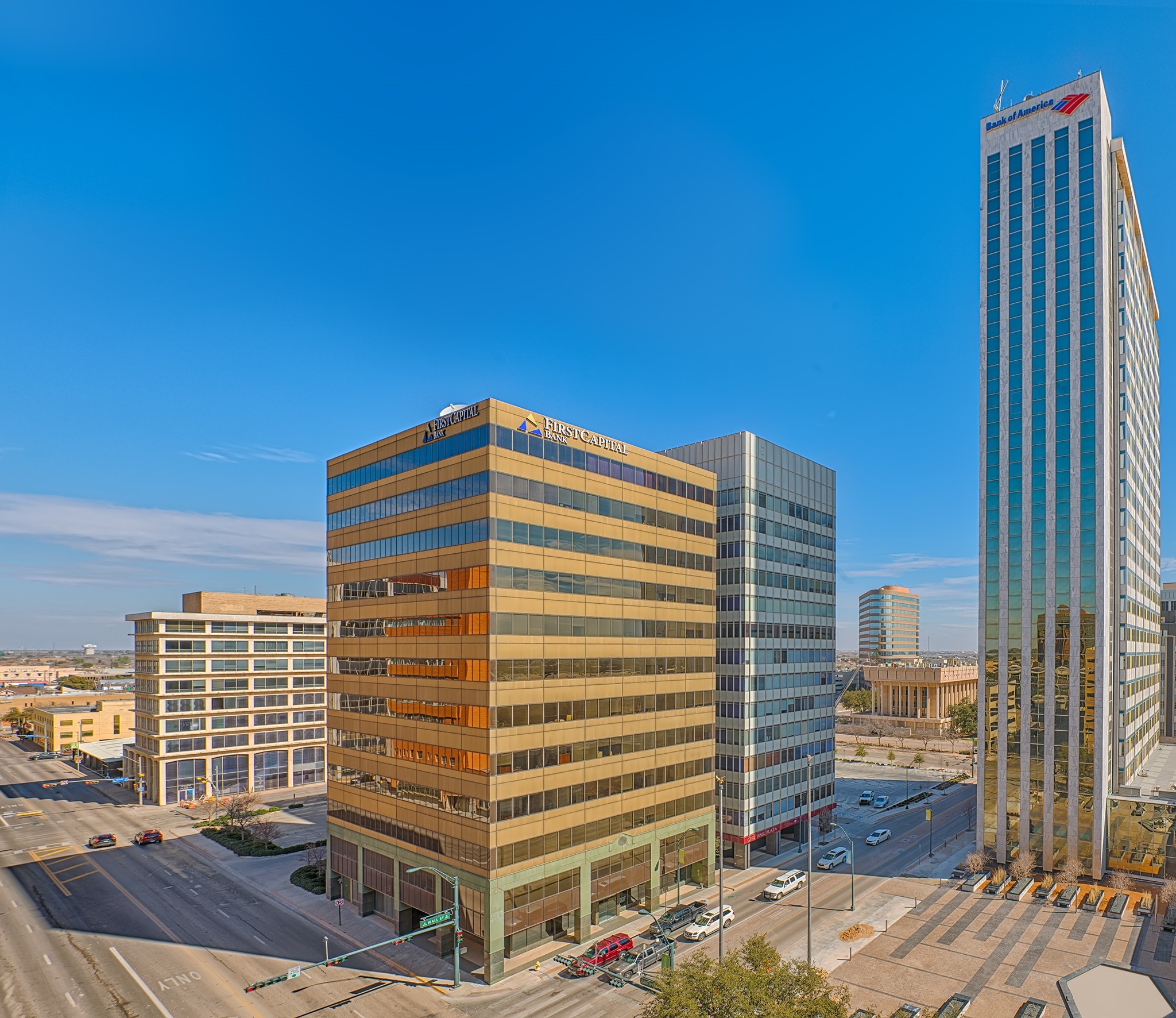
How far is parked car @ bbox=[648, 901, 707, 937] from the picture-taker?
57.3 m

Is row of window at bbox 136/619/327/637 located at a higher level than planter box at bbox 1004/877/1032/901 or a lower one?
higher

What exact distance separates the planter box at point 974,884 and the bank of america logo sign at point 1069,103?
264 feet

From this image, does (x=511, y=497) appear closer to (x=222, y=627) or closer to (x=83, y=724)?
(x=222, y=627)

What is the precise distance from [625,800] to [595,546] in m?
22.0

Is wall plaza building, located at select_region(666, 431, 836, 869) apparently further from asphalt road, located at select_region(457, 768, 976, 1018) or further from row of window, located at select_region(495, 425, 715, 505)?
row of window, located at select_region(495, 425, 715, 505)

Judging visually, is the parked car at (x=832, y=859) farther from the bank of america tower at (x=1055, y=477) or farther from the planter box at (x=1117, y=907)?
the planter box at (x=1117, y=907)

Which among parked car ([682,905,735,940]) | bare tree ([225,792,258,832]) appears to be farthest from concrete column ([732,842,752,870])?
bare tree ([225,792,258,832])

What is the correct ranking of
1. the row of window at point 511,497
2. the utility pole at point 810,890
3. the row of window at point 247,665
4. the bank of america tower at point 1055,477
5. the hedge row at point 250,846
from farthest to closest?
the row of window at point 247,665 → the hedge row at point 250,846 → the bank of america tower at point 1055,477 → the row of window at point 511,497 → the utility pole at point 810,890

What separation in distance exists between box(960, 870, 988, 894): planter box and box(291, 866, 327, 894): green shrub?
61287mm

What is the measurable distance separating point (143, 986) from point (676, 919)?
129ft

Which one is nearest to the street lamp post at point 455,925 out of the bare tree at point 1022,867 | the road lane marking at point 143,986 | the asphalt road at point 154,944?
the asphalt road at point 154,944

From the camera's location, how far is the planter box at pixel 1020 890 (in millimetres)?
66825

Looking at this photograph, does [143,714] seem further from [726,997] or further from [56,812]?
[726,997]

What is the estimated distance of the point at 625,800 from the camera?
60.9 m
